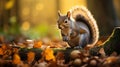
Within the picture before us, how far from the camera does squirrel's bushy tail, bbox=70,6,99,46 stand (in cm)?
670

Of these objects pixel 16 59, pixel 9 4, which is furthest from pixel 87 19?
pixel 9 4

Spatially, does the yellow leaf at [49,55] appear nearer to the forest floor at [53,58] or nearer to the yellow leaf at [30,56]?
the forest floor at [53,58]

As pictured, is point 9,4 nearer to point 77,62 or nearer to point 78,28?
point 78,28

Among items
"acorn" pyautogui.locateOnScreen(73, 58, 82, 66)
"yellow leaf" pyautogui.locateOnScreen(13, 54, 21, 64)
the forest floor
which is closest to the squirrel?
the forest floor

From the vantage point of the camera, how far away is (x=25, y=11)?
16312 millimetres

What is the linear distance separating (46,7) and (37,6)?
0.30 m

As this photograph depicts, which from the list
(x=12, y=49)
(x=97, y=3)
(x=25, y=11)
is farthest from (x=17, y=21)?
(x=12, y=49)

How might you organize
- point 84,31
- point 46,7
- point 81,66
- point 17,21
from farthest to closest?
point 46,7, point 17,21, point 84,31, point 81,66

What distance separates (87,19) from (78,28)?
1.13ft

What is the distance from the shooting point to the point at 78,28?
6512 mm

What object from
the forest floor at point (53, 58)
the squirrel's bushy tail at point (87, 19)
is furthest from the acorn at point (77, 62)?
the squirrel's bushy tail at point (87, 19)

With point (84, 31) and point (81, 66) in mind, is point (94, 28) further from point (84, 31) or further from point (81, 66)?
point (81, 66)

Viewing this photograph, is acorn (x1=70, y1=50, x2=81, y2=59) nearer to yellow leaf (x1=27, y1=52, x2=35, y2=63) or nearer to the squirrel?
the squirrel

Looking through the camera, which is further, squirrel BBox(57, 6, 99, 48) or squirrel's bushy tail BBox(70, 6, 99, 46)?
squirrel's bushy tail BBox(70, 6, 99, 46)
